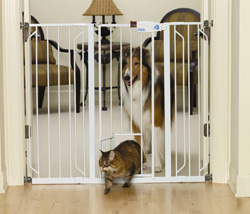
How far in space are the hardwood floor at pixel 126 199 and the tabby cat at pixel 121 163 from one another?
66 millimetres

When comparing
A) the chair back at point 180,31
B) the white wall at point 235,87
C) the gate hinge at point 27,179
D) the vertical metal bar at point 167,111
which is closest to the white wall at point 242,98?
the white wall at point 235,87

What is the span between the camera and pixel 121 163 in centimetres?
320

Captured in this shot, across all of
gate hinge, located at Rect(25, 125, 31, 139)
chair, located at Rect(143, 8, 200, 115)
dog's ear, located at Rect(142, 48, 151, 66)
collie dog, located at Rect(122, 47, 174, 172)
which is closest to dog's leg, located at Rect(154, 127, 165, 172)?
collie dog, located at Rect(122, 47, 174, 172)

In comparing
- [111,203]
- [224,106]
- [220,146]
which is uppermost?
[224,106]

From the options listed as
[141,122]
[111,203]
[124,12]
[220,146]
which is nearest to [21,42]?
[141,122]

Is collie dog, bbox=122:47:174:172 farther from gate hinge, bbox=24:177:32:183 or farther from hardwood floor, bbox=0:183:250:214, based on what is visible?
gate hinge, bbox=24:177:32:183

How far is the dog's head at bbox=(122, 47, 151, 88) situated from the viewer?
3461mm

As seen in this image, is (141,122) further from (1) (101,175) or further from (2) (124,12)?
(2) (124,12)

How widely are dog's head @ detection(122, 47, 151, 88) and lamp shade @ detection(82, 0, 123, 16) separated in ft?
11.1

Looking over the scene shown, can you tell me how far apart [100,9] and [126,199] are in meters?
4.14

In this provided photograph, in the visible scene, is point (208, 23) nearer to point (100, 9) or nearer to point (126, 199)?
point (126, 199)

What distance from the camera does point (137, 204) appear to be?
2877 mm

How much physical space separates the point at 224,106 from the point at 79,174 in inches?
38.0

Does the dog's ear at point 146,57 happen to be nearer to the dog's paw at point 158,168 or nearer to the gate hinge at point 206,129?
the gate hinge at point 206,129
